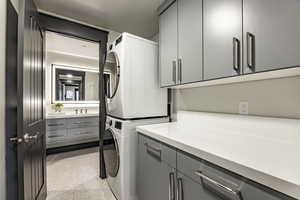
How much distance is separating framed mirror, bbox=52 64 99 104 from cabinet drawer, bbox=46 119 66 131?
754 millimetres

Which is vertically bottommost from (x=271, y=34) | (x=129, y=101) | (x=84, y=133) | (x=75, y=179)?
(x=75, y=179)

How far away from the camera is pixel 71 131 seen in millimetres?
3402

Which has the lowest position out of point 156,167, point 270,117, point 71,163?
point 71,163

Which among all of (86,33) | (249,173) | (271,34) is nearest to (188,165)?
(249,173)

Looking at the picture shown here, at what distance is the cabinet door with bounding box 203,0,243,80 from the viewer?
38.0 inches

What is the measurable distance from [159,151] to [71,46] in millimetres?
3356

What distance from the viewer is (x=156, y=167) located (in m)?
1.24

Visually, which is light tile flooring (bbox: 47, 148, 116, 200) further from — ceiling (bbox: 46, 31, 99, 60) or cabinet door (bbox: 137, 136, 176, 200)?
ceiling (bbox: 46, 31, 99, 60)

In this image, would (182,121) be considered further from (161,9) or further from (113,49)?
(161,9)

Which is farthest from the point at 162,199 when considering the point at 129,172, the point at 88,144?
the point at 88,144

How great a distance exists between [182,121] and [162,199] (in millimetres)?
890

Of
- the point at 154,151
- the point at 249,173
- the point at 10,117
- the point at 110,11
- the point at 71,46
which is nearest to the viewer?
the point at 249,173

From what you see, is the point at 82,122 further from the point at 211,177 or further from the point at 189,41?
the point at 211,177

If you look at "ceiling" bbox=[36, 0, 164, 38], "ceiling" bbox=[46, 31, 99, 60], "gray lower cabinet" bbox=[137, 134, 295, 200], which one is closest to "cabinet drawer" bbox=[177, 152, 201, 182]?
"gray lower cabinet" bbox=[137, 134, 295, 200]
